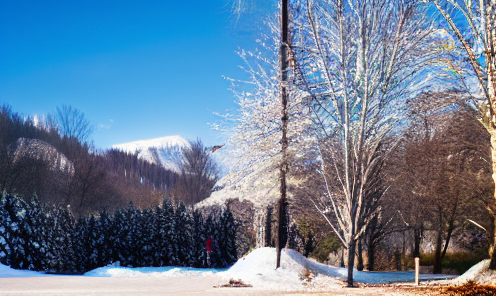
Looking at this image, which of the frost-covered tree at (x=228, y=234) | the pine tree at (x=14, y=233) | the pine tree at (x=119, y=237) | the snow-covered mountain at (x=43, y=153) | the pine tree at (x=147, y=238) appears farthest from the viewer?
the snow-covered mountain at (x=43, y=153)

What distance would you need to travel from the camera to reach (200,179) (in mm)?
38688

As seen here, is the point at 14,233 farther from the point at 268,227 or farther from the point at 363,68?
Result: the point at 363,68

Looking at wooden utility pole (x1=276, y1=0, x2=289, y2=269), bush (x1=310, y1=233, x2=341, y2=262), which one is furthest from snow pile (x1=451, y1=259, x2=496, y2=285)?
bush (x1=310, y1=233, x2=341, y2=262)

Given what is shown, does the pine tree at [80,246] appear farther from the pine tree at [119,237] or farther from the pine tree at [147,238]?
the pine tree at [147,238]

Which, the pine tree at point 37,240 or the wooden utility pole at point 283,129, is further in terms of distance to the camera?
the pine tree at point 37,240

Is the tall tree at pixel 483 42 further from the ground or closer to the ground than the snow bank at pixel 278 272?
further from the ground

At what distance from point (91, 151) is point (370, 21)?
27.6 m

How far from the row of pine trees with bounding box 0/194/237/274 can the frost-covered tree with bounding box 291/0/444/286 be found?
1419 cm

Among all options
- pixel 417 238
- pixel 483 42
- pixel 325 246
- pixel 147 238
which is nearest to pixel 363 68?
pixel 483 42

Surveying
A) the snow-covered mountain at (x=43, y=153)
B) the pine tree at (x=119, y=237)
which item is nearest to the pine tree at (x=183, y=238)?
the pine tree at (x=119, y=237)

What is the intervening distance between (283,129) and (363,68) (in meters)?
3.43

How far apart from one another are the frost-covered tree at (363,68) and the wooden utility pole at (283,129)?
152 cm

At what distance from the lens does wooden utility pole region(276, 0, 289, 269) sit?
38.2 feet

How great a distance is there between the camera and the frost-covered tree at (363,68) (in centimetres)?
976
